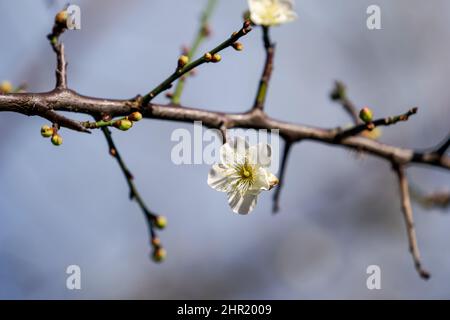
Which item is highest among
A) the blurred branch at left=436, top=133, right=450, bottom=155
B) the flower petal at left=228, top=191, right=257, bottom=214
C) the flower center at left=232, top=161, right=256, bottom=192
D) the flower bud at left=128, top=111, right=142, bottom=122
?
the blurred branch at left=436, top=133, right=450, bottom=155

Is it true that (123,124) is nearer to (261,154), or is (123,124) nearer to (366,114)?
(261,154)

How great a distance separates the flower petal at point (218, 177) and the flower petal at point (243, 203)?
0.21 ft

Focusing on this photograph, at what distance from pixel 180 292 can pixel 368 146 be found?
4.18 metres

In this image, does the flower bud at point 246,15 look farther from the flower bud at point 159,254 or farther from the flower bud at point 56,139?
the flower bud at point 159,254

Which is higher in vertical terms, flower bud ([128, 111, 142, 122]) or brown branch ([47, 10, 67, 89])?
brown branch ([47, 10, 67, 89])

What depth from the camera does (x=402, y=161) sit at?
2438 millimetres

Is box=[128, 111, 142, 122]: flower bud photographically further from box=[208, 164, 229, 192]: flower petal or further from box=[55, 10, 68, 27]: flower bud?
box=[55, 10, 68, 27]: flower bud

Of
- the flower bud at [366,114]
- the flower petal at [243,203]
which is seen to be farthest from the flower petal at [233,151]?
the flower bud at [366,114]

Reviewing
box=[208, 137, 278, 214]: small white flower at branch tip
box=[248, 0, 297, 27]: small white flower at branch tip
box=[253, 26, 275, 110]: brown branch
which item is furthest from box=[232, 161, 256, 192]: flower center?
box=[248, 0, 297, 27]: small white flower at branch tip

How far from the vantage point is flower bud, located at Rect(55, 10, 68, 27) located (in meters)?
1.93

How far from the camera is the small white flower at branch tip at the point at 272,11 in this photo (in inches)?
80.1

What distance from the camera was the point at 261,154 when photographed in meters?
1.94

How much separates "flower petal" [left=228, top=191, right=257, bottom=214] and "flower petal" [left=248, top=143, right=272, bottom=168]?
13 cm

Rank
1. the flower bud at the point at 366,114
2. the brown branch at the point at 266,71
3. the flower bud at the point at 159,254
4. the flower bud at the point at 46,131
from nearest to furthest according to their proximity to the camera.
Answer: the flower bud at the point at 46,131 → the flower bud at the point at 366,114 → the brown branch at the point at 266,71 → the flower bud at the point at 159,254
